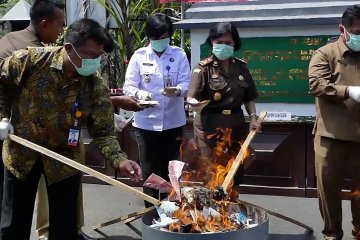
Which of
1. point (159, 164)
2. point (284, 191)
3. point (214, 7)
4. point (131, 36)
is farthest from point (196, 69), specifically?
point (131, 36)

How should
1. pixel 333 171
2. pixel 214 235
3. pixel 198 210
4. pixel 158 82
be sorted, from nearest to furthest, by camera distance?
pixel 214 235
pixel 198 210
pixel 333 171
pixel 158 82

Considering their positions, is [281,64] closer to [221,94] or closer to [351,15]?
[221,94]

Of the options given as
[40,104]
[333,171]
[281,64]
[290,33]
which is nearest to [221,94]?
[333,171]

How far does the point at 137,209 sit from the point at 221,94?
5.92ft

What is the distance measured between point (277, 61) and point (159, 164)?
A: 2.24 metres

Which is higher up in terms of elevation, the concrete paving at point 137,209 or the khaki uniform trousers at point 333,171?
the khaki uniform trousers at point 333,171

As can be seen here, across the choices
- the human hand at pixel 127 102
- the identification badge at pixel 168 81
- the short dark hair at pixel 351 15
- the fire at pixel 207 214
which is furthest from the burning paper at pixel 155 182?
the short dark hair at pixel 351 15

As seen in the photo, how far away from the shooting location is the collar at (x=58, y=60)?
3.23m

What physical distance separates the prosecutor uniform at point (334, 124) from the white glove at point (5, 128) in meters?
2.18

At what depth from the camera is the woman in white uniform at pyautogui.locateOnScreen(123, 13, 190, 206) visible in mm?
4863

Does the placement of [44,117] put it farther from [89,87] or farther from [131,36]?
[131,36]

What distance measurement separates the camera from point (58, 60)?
3250mm

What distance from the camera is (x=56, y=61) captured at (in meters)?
3.24

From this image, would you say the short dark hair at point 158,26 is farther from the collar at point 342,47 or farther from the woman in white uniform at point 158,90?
the collar at point 342,47
